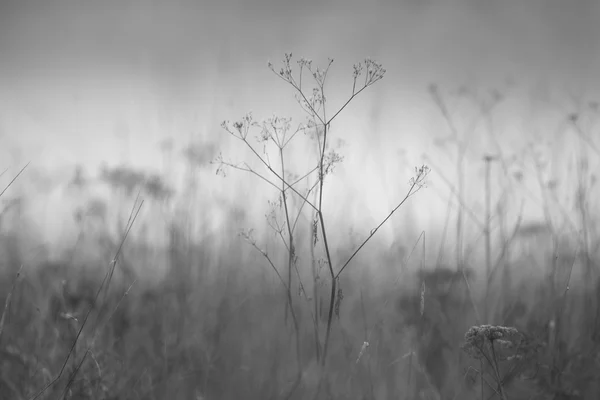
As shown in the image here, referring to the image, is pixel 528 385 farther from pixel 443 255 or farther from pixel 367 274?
pixel 367 274

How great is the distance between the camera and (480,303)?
2.51 metres

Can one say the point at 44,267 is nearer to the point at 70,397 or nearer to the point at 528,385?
the point at 70,397

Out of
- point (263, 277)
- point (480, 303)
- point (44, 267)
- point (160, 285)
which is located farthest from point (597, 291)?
point (44, 267)

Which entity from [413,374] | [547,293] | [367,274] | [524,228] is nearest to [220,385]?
[413,374]

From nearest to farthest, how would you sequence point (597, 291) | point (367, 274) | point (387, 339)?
1. point (597, 291)
2. point (387, 339)
3. point (367, 274)

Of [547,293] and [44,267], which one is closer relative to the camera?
[547,293]

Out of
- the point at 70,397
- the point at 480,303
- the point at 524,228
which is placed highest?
the point at 524,228

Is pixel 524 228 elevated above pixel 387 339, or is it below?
above

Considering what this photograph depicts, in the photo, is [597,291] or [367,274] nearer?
[597,291]

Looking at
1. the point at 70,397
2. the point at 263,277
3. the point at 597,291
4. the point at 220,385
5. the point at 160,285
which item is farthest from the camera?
the point at 160,285

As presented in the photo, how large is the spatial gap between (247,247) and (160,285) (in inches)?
22.3

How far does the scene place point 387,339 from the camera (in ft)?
8.06

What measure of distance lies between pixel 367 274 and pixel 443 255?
2.56ft

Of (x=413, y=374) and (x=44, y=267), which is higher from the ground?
(x=44, y=267)
